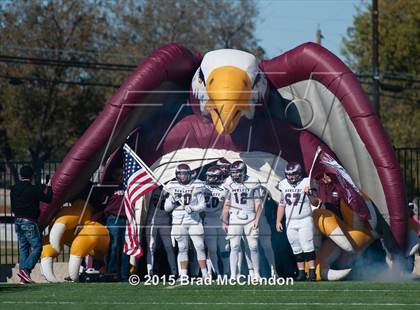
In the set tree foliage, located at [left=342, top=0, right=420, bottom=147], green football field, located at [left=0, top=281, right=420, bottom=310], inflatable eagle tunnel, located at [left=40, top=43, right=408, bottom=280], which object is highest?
tree foliage, located at [left=342, top=0, right=420, bottom=147]

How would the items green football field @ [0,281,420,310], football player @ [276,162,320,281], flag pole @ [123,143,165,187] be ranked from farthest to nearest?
flag pole @ [123,143,165,187] < football player @ [276,162,320,281] < green football field @ [0,281,420,310]

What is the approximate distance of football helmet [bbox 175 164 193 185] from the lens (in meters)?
12.1

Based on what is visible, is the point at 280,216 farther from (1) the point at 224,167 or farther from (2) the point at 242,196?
(1) the point at 224,167

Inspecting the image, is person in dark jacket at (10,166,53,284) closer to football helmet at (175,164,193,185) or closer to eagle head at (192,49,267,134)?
football helmet at (175,164,193,185)

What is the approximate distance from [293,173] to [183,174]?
126cm

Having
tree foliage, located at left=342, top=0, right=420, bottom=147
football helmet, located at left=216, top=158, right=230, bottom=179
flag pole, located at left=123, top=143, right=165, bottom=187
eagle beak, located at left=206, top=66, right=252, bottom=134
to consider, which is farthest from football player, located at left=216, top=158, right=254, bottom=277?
tree foliage, located at left=342, top=0, right=420, bottom=147

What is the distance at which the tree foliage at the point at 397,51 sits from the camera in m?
28.6

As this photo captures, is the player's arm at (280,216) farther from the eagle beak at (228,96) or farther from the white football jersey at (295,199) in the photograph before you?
the eagle beak at (228,96)

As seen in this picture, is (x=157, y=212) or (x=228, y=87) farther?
(x=157, y=212)

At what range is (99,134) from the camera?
40.6ft

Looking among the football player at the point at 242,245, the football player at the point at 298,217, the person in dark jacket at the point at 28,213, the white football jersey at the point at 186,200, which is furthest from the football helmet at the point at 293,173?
the person in dark jacket at the point at 28,213

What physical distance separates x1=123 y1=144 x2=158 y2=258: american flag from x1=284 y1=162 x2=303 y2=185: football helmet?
155cm

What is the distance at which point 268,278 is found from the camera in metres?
12.0

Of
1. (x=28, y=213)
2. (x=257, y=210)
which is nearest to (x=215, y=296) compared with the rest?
(x=257, y=210)
